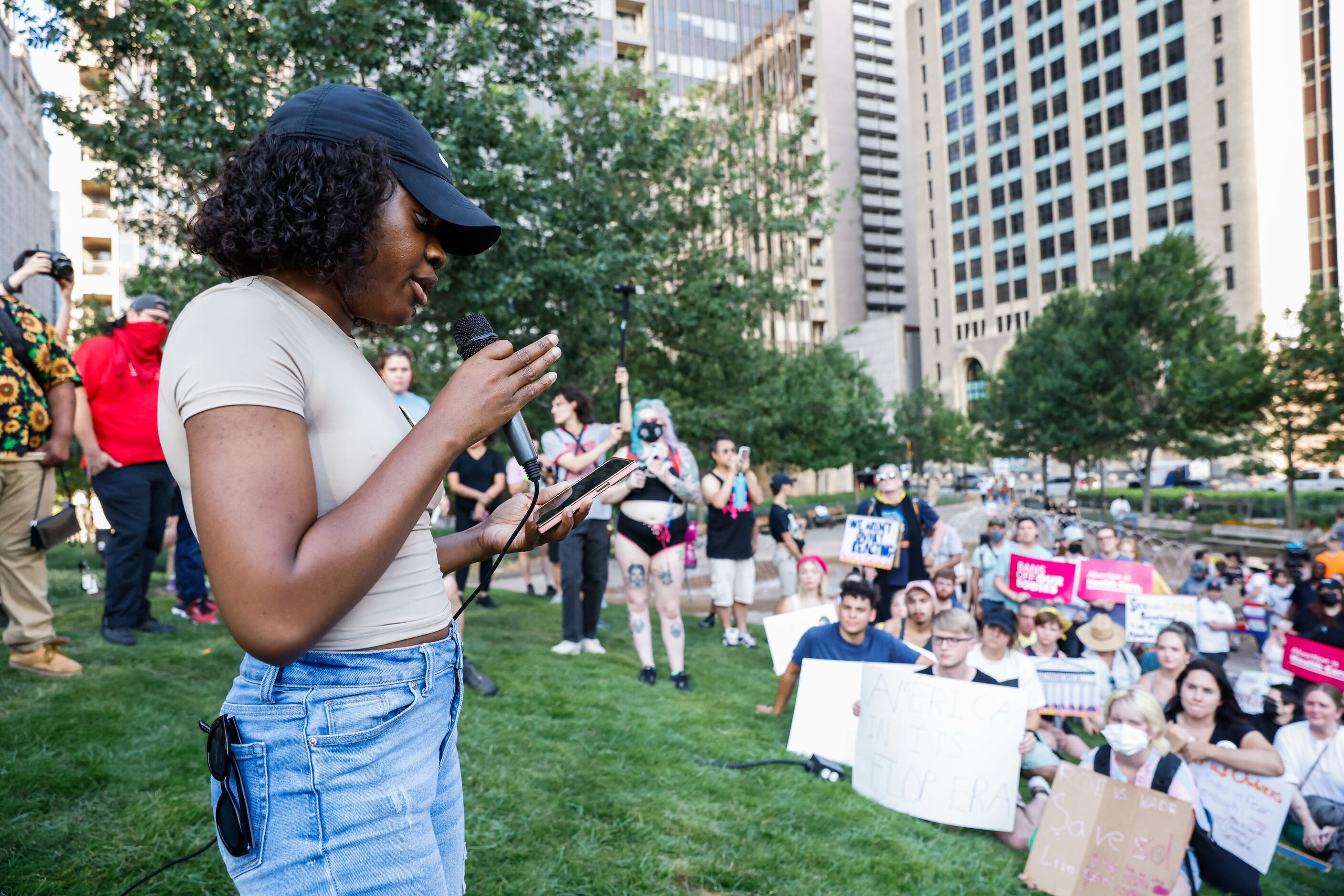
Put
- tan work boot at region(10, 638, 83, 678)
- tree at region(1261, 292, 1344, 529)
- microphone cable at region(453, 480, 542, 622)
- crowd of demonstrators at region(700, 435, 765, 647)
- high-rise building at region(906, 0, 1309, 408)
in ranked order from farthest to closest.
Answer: high-rise building at region(906, 0, 1309, 408) < tree at region(1261, 292, 1344, 529) < crowd of demonstrators at region(700, 435, 765, 647) < tan work boot at region(10, 638, 83, 678) < microphone cable at region(453, 480, 542, 622)

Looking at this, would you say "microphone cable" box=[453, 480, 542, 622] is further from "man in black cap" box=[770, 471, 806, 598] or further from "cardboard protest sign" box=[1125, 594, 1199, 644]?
"cardboard protest sign" box=[1125, 594, 1199, 644]

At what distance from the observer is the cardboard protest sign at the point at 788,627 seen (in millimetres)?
7465

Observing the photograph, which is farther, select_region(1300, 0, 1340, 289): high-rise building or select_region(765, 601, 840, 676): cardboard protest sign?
select_region(1300, 0, 1340, 289): high-rise building

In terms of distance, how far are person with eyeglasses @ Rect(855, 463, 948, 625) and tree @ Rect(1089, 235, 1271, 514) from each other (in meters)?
24.5

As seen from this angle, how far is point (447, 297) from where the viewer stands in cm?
1191

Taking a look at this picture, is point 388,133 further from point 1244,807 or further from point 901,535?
point 901,535

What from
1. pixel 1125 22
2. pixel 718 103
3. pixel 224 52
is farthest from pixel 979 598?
pixel 1125 22

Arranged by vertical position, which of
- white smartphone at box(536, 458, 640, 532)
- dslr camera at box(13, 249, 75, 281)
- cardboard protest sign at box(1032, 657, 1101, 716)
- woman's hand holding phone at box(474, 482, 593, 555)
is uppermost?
dslr camera at box(13, 249, 75, 281)

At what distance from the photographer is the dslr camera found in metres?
4.68

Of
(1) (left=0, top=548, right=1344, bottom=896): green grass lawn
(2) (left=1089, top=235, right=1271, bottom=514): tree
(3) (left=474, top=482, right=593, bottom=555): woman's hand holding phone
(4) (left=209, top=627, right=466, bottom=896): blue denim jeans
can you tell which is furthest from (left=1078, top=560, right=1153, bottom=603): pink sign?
(2) (left=1089, top=235, right=1271, bottom=514): tree

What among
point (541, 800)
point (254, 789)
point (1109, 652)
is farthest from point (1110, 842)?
point (254, 789)

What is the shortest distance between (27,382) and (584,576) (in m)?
4.47

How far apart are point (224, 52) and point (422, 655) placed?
1087 cm

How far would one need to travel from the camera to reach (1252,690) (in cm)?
742
